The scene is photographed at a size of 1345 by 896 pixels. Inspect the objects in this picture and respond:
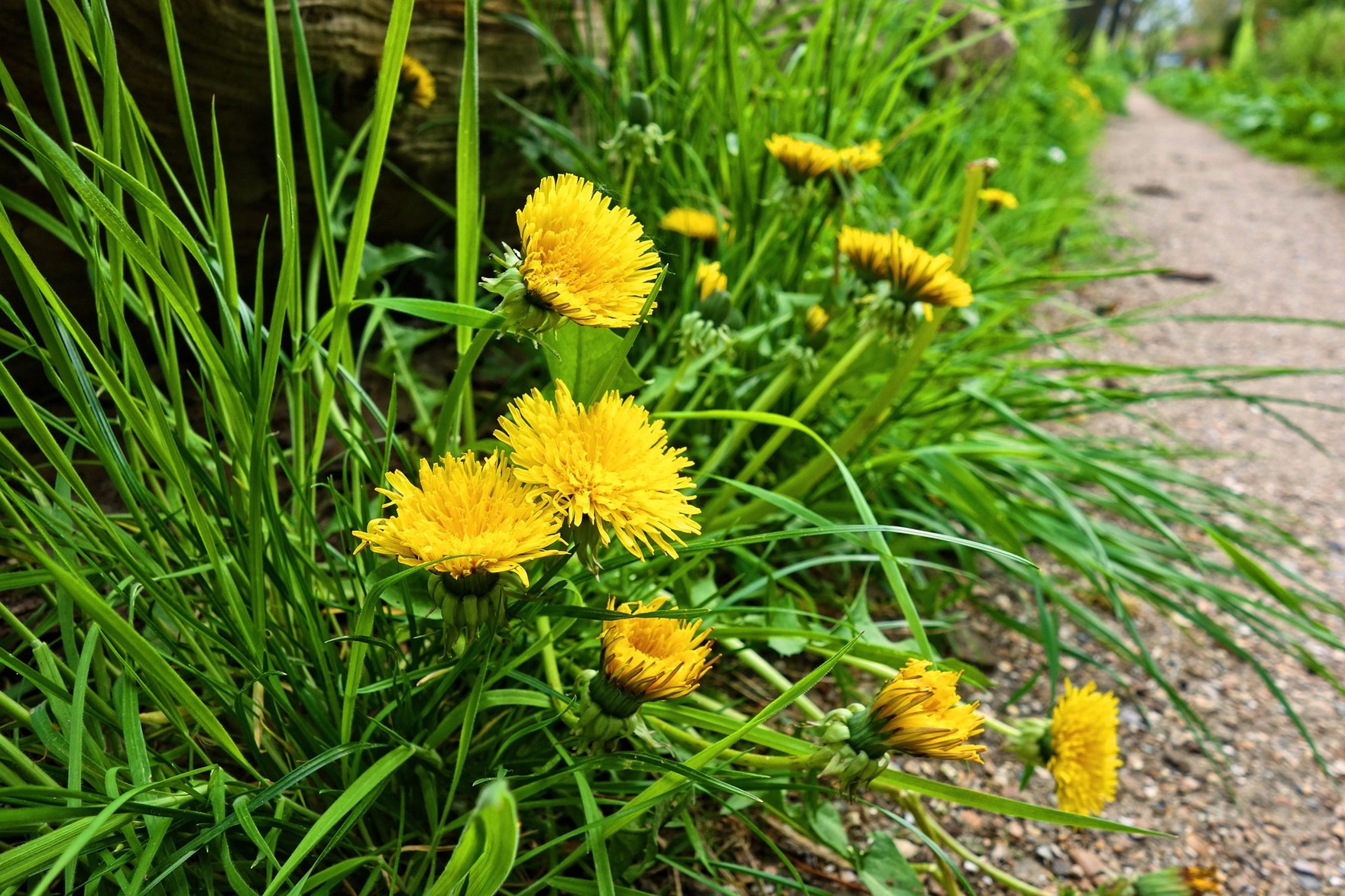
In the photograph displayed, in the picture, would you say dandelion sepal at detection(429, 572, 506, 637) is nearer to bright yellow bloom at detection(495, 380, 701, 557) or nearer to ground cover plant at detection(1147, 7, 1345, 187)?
bright yellow bloom at detection(495, 380, 701, 557)

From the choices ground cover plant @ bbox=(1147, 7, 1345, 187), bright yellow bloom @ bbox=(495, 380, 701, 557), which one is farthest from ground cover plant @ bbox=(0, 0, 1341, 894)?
ground cover plant @ bbox=(1147, 7, 1345, 187)

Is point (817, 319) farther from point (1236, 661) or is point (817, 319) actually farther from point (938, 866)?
point (1236, 661)

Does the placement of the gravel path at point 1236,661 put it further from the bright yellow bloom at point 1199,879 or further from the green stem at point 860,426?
the green stem at point 860,426

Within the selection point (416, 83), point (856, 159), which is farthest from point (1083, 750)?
point (416, 83)

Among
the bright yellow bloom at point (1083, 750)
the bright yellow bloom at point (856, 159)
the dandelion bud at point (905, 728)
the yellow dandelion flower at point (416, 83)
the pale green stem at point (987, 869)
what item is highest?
the yellow dandelion flower at point (416, 83)

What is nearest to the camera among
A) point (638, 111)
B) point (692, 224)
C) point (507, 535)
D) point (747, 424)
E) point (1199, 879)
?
point (507, 535)

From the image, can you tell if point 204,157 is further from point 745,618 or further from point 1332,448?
point 1332,448

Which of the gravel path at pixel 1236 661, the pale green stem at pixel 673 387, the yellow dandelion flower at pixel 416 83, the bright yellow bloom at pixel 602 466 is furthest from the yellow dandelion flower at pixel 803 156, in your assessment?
the gravel path at pixel 1236 661
